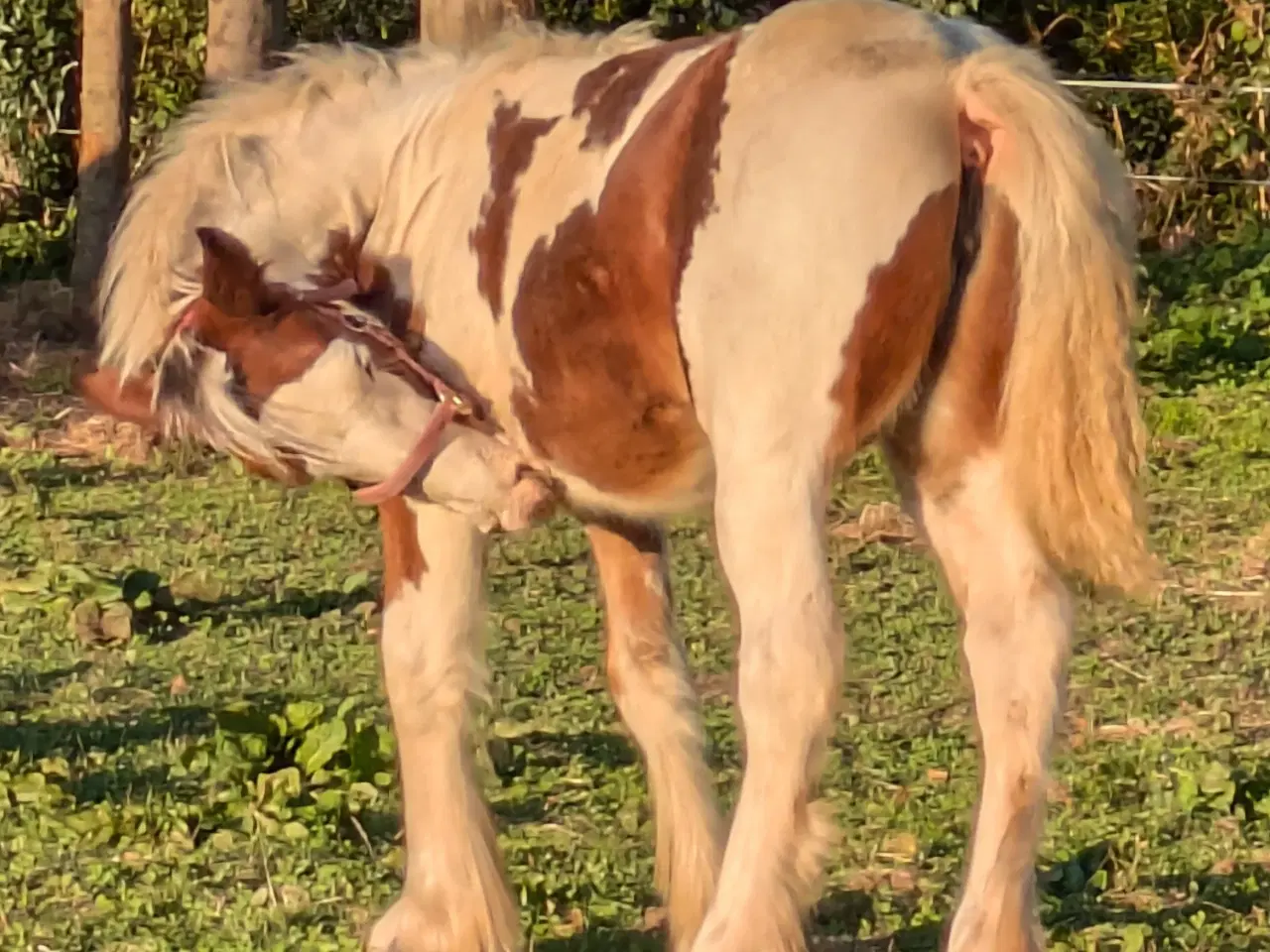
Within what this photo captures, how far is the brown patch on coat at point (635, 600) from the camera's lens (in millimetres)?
4414

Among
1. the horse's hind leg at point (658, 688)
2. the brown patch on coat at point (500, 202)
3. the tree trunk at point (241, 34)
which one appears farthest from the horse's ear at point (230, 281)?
the tree trunk at point (241, 34)

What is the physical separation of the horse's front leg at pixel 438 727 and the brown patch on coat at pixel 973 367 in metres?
0.93

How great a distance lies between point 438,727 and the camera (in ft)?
13.6

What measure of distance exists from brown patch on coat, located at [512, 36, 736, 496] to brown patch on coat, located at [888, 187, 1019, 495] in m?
0.39

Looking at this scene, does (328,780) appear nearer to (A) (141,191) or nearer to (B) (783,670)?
(A) (141,191)

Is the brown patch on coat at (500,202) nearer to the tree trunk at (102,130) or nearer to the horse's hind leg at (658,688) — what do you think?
the horse's hind leg at (658,688)

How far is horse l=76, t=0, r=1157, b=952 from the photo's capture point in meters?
3.39

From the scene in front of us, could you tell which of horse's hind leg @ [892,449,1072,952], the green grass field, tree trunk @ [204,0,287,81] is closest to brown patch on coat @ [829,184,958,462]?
horse's hind leg @ [892,449,1072,952]

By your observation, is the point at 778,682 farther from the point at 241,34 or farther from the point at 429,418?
the point at 241,34

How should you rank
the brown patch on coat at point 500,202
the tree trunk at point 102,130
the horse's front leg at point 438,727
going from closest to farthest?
1. the brown patch on coat at point 500,202
2. the horse's front leg at point 438,727
3. the tree trunk at point 102,130

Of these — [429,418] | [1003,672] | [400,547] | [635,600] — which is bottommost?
[635,600]

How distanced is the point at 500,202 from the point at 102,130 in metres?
7.82

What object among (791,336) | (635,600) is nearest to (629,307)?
(791,336)

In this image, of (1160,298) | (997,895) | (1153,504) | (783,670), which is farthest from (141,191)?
(1160,298)
